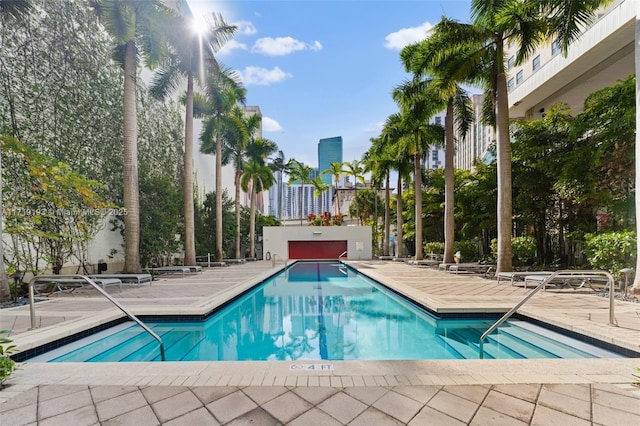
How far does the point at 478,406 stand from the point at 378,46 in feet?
39.3

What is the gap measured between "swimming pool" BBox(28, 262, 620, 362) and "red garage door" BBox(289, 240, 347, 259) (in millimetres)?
18781

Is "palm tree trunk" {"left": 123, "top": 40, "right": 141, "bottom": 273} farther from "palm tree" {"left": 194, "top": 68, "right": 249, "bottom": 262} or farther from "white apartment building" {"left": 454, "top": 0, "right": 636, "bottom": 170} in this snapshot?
"white apartment building" {"left": 454, "top": 0, "right": 636, "bottom": 170}

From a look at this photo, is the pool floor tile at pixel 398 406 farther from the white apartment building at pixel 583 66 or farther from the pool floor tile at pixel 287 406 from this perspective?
the white apartment building at pixel 583 66

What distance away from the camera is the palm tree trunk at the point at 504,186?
1045 centimetres

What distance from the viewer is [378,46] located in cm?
1185

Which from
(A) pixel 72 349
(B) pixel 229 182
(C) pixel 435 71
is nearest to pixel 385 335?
(A) pixel 72 349

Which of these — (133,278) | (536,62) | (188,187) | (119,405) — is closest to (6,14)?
(133,278)

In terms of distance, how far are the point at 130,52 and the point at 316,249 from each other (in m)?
19.5

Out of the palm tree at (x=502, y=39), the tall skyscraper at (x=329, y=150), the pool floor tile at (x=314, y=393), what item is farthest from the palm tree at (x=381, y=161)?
the tall skyscraper at (x=329, y=150)

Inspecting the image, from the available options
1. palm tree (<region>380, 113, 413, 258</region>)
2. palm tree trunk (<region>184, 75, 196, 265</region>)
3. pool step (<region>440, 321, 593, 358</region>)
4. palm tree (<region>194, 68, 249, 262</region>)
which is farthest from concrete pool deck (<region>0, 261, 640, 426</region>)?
palm tree (<region>380, 113, 413, 258</region>)

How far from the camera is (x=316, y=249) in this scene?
27.6m

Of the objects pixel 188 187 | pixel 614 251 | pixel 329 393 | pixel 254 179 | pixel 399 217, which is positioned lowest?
pixel 329 393

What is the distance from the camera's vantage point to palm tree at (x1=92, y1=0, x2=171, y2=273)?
10688 mm

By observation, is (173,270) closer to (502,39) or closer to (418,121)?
(418,121)
